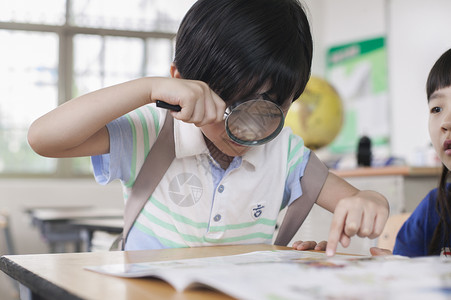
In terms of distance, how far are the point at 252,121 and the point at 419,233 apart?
54 centimetres

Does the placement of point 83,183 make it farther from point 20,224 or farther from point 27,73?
point 27,73

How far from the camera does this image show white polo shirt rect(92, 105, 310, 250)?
977 millimetres

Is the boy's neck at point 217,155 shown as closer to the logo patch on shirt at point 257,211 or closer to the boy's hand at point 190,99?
the logo patch on shirt at point 257,211

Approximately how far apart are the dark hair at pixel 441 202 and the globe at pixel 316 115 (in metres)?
1.46

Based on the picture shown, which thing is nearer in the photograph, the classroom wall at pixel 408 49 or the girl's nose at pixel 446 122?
the girl's nose at pixel 446 122

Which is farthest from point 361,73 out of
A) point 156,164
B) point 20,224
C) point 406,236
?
point 156,164

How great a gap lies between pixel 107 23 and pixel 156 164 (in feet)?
14.2

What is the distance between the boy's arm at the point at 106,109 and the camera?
0.83 m

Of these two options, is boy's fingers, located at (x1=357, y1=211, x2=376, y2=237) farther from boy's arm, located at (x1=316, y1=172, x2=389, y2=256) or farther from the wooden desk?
the wooden desk

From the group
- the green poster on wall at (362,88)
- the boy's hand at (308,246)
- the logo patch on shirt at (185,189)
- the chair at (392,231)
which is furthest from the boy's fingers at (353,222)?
the green poster on wall at (362,88)

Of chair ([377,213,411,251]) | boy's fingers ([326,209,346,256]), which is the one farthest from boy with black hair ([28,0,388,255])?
chair ([377,213,411,251])

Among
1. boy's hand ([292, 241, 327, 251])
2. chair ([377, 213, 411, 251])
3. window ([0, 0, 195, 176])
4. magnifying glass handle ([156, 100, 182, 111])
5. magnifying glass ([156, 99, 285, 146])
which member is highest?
window ([0, 0, 195, 176])

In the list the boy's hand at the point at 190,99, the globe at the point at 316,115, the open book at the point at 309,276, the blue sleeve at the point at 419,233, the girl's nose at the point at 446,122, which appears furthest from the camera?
the globe at the point at 316,115

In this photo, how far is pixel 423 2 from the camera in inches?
158
